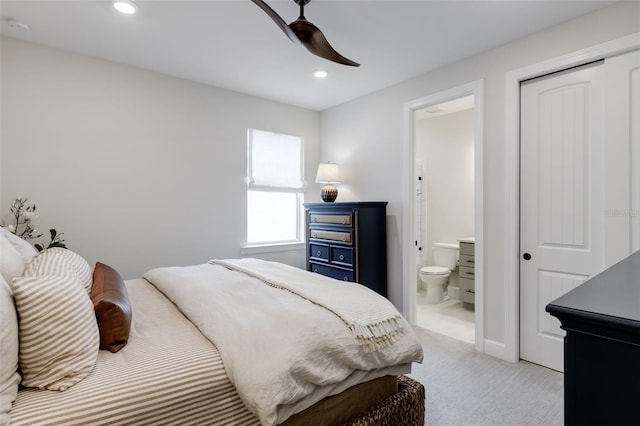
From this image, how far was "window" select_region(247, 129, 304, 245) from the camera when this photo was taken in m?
4.08

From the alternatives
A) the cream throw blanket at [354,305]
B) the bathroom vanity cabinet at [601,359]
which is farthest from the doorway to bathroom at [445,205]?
the bathroom vanity cabinet at [601,359]

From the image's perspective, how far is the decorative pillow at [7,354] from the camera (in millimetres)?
902

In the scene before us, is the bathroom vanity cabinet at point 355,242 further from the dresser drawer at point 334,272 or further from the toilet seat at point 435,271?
the toilet seat at point 435,271

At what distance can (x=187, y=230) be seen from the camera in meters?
3.52

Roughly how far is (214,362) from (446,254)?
418 cm

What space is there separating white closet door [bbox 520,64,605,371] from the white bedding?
1.64 m

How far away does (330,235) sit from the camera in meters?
3.73

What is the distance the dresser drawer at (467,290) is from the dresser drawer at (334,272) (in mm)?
1704

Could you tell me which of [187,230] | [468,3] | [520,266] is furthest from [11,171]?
[520,266]

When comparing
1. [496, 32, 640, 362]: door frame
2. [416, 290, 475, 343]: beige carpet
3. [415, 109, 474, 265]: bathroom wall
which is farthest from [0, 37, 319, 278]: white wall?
[496, 32, 640, 362]: door frame

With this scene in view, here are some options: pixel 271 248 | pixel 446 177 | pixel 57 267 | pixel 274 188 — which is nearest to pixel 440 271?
pixel 446 177

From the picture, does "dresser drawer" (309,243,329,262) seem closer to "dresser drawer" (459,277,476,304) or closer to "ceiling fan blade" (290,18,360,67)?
"dresser drawer" (459,277,476,304)

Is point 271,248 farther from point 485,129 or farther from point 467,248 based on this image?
point 485,129

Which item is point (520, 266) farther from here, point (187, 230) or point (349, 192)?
point (187, 230)
